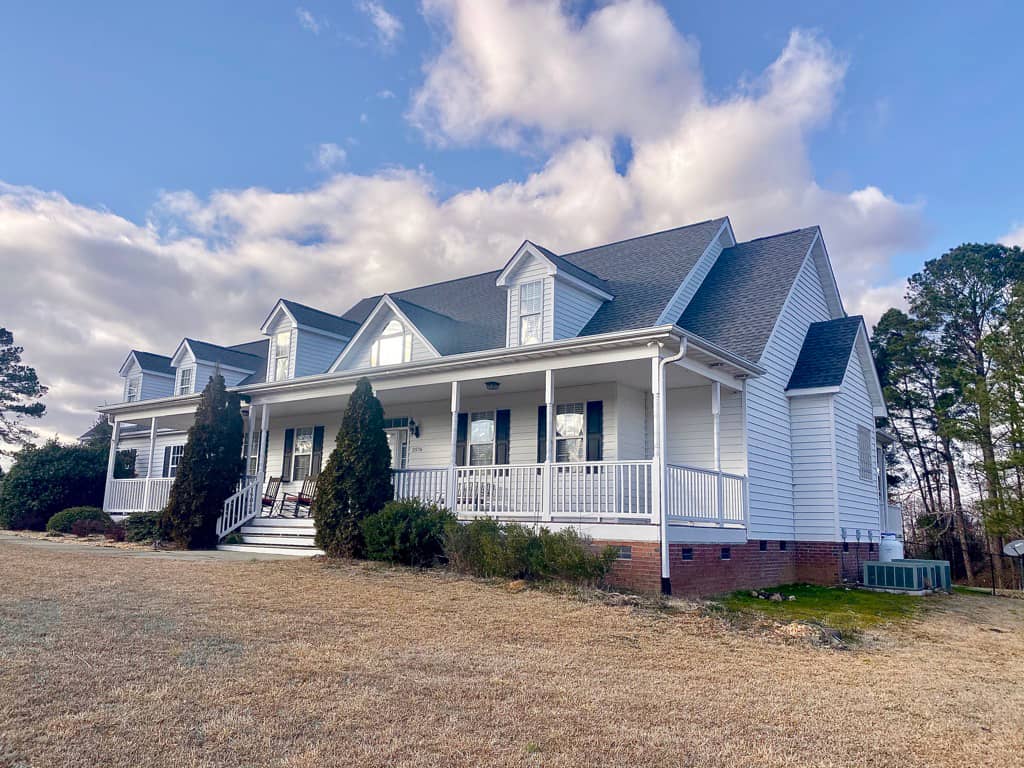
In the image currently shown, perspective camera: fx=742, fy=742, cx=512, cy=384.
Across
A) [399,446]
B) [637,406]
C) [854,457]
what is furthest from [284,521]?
[854,457]

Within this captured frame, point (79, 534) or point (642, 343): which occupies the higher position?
point (642, 343)

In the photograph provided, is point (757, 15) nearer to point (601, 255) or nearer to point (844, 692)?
point (601, 255)

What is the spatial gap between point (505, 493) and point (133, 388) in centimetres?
2009

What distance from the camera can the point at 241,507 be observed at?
53.9 feet

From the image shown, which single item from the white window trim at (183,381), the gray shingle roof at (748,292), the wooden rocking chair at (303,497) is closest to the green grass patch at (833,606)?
the gray shingle roof at (748,292)

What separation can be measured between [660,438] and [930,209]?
11134 mm

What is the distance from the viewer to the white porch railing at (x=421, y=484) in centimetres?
1369

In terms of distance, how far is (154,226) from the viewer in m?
17.6

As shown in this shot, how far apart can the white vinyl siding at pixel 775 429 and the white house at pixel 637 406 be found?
0.19ft

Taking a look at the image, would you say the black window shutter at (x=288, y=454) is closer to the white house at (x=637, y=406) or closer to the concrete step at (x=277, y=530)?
the white house at (x=637, y=406)

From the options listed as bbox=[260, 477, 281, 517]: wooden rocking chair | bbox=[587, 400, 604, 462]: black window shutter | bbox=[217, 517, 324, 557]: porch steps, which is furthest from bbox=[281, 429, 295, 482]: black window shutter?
bbox=[587, 400, 604, 462]: black window shutter

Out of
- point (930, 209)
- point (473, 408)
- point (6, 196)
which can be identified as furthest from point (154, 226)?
point (930, 209)

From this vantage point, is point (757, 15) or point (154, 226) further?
point (154, 226)

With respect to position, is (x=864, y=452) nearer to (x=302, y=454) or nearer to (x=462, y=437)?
(x=462, y=437)
